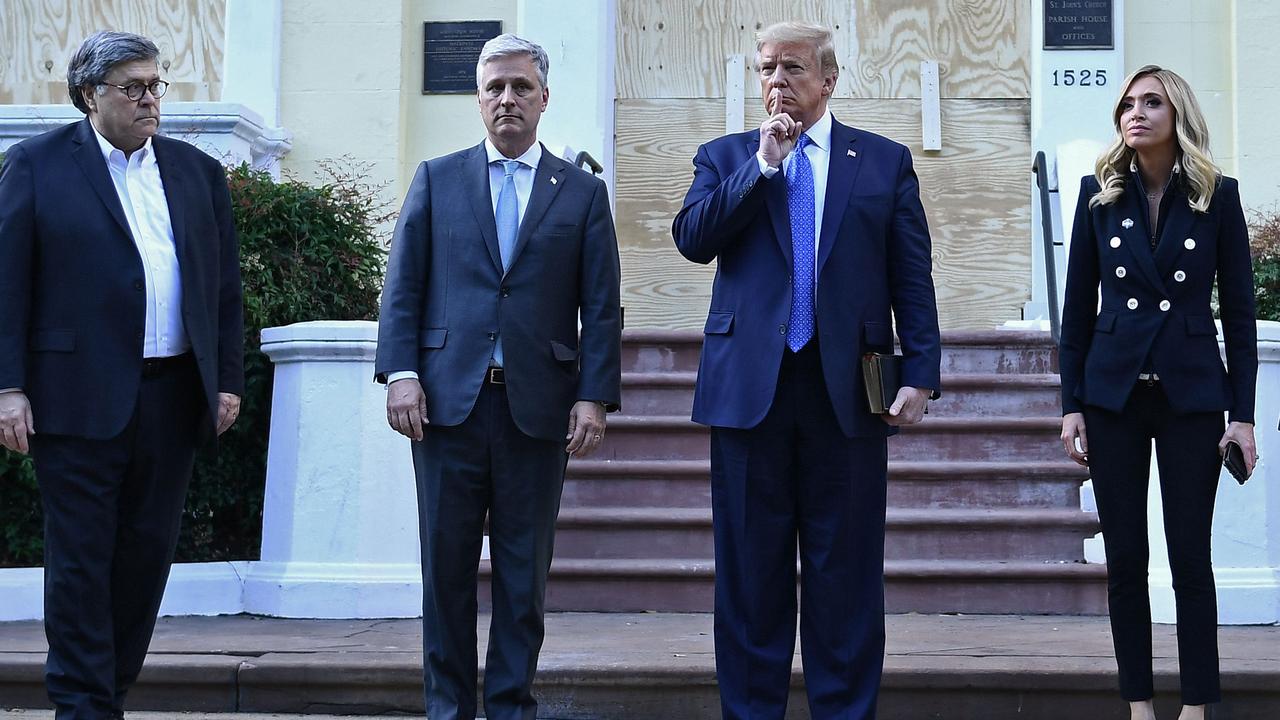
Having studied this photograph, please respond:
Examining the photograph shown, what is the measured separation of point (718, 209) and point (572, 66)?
473 centimetres

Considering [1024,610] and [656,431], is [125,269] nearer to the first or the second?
[656,431]

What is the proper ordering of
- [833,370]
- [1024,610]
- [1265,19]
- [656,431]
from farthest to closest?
1. [1265,19]
2. [656,431]
3. [1024,610]
4. [833,370]

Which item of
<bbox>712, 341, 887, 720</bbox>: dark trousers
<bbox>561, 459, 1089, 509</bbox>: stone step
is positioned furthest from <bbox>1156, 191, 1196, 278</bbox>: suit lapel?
<bbox>561, 459, 1089, 509</bbox>: stone step

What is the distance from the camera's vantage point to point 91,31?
29.2 ft

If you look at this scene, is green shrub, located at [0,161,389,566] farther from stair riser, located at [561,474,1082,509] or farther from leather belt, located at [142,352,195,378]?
leather belt, located at [142,352,195,378]

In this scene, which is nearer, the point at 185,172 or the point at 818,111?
the point at 818,111

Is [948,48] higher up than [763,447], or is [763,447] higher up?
[948,48]

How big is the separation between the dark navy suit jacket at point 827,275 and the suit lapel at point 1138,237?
2.00ft

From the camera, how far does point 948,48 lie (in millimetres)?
8586

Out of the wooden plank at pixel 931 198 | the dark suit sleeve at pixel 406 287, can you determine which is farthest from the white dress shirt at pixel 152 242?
the wooden plank at pixel 931 198

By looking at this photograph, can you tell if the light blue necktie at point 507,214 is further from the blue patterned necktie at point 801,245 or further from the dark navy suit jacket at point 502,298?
the blue patterned necktie at point 801,245

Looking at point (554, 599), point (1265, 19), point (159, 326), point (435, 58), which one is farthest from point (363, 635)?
point (1265, 19)

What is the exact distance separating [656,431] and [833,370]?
305 centimetres

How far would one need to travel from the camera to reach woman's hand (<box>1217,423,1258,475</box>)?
4.08 meters
